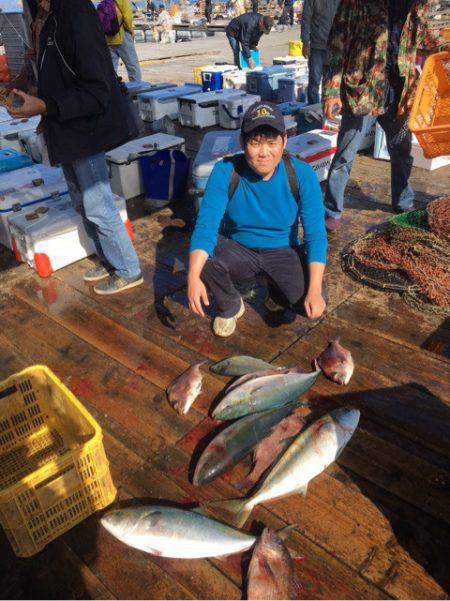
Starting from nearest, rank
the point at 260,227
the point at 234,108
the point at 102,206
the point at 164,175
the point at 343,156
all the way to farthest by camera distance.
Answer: the point at 260,227 → the point at 102,206 → the point at 343,156 → the point at 164,175 → the point at 234,108

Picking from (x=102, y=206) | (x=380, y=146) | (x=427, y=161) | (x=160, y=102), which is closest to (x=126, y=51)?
(x=160, y=102)

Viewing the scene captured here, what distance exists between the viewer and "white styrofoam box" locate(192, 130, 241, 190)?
496 centimetres

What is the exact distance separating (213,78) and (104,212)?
9002 millimetres

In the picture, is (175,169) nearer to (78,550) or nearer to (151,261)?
(151,261)

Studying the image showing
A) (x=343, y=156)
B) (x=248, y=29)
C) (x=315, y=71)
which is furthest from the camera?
(x=248, y=29)

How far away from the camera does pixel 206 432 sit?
2.81 meters

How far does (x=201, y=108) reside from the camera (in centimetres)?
916

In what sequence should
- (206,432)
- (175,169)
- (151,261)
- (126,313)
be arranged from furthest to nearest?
(175,169)
(151,261)
(126,313)
(206,432)

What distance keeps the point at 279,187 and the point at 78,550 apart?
253cm

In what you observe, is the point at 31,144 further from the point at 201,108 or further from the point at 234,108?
the point at 234,108

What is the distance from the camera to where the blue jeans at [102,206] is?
12.0 feet

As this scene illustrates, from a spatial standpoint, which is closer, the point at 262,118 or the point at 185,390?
the point at 262,118

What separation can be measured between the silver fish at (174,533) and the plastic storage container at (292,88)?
10.0 meters

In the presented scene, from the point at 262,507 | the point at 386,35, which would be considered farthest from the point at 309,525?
the point at 386,35
